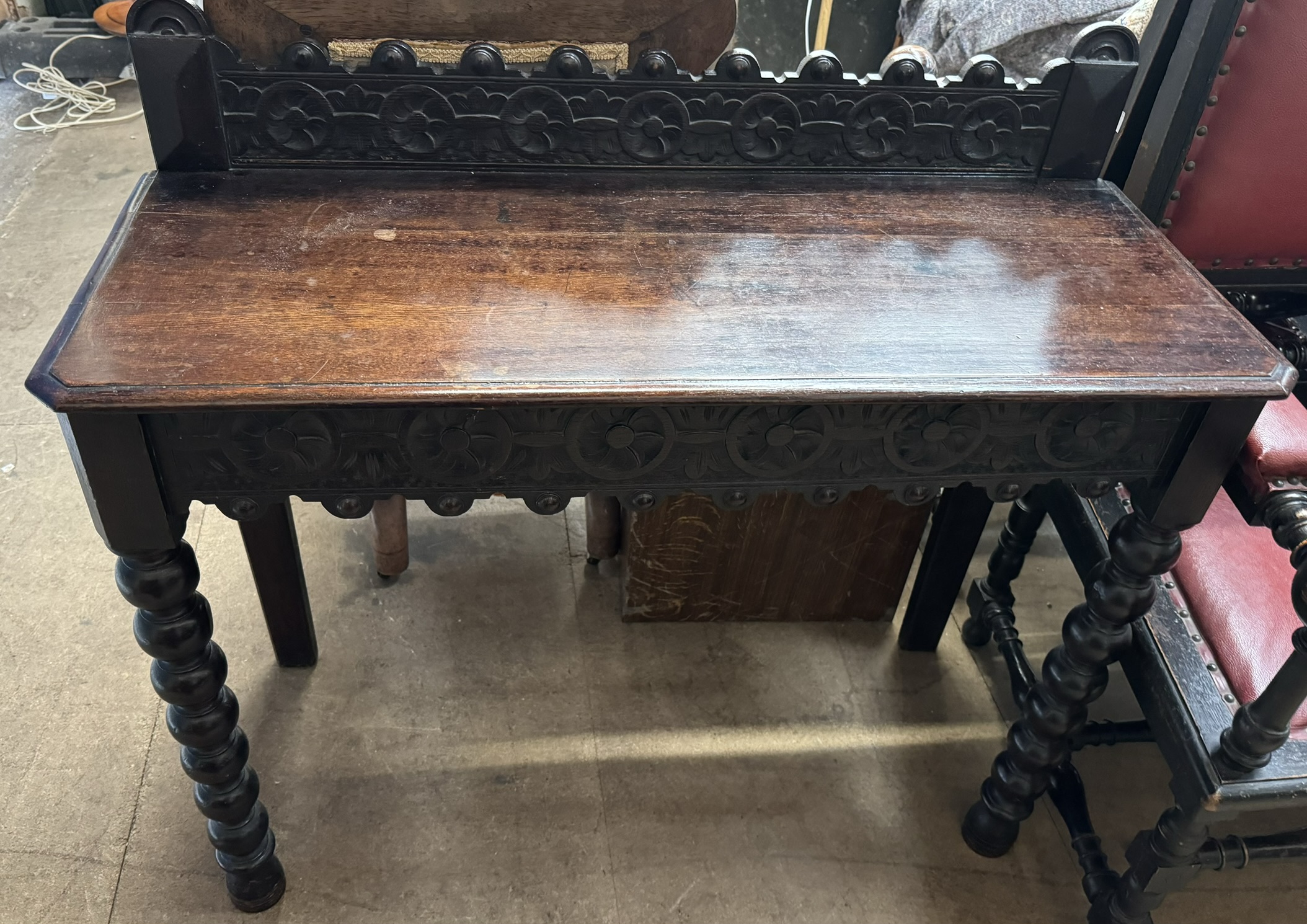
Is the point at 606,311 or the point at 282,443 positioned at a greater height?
the point at 606,311

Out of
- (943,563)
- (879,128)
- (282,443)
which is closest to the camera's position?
(282,443)

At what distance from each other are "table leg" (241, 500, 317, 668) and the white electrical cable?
269cm

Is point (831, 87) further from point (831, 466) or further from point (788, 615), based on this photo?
point (788, 615)

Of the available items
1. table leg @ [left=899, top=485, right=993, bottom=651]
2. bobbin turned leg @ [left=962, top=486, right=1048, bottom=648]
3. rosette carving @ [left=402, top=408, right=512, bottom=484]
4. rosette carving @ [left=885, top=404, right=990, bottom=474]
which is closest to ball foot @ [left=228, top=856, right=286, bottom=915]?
rosette carving @ [left=402, top=408, right=512, bottom=484]

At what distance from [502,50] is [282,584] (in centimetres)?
95

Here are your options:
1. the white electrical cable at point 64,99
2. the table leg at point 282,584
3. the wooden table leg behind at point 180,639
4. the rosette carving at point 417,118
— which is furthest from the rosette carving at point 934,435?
the white electrical cable at point 64,99

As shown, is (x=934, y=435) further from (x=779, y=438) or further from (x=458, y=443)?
(x=458, y=443)

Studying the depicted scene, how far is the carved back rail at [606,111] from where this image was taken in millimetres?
1248

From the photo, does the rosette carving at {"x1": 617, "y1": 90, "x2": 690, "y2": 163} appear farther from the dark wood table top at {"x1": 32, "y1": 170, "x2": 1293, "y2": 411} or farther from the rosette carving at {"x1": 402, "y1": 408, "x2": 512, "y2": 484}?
the rosette carving at {"x1": 402, "y1": 408, "x2": 512, "y2": 484}

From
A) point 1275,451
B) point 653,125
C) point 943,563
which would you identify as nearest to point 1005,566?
point 943,563

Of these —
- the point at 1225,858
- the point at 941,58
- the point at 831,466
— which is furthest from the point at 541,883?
the point at 941,58

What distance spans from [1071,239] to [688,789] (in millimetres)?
1062

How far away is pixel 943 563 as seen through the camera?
1.84m

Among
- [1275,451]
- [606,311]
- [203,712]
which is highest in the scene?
[606,311]
